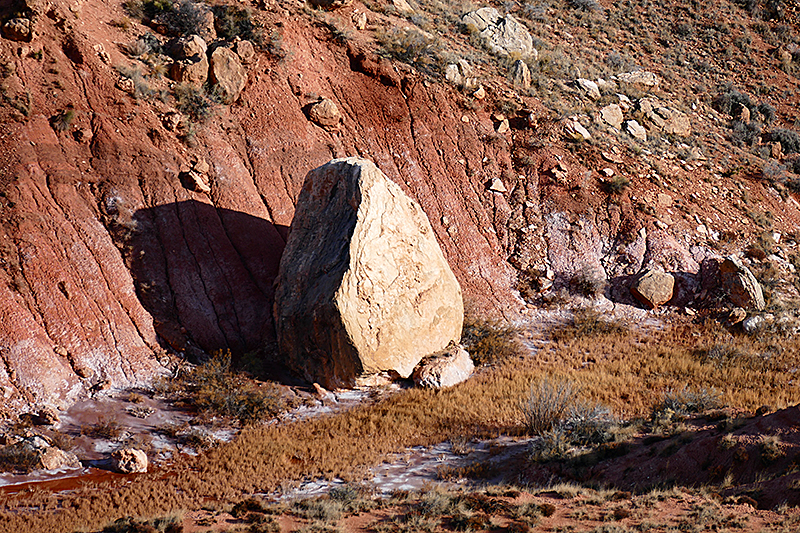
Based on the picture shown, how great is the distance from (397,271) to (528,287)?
6.09m

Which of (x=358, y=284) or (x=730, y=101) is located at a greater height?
(x=730, y=101)

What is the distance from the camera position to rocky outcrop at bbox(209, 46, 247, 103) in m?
18.2

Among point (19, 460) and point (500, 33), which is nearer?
point (19, 460)

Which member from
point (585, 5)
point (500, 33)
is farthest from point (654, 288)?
point (585, 5)

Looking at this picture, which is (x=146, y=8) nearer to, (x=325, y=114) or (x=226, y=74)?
(x=226, y=74)

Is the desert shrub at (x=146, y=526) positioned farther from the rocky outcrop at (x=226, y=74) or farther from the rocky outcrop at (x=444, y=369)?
the rocky outcrop at (x=226, y=74)

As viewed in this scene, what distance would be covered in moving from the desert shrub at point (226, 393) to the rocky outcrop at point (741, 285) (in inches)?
537

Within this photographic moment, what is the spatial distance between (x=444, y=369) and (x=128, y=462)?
6.77m

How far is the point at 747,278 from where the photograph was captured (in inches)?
701

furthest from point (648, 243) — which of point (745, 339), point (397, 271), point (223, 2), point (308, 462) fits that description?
point (223, 2)

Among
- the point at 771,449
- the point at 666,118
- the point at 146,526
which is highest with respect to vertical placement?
the point at 666,118

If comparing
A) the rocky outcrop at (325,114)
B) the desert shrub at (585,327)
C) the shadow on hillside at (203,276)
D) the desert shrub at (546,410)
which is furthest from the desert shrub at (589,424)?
the rocky outcrop at (325,114)

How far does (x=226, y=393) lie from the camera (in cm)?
1240

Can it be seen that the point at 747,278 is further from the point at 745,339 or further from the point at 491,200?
the point at 491,200
